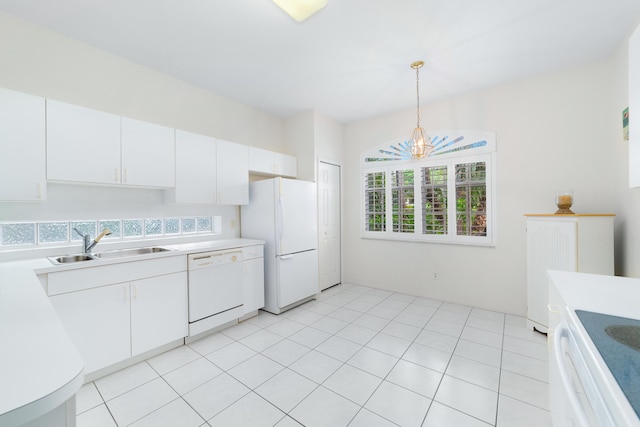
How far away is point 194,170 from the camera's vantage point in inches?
111

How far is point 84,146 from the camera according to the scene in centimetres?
212

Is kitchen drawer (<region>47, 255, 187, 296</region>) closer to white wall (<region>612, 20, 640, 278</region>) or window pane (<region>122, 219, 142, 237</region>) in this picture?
window pane (<region>122, 219, 142, 237</region>)

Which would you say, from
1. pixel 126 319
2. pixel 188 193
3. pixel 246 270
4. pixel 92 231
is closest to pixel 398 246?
pixel 246 270

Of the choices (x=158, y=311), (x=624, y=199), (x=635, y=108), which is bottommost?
(x=158, y=311)

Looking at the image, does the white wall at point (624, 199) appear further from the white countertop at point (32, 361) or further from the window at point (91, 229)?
the window at point (91, 229)

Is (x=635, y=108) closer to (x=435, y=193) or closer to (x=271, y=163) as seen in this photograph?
(x=435, y=193)

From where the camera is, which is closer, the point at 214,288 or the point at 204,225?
the point at 214,288

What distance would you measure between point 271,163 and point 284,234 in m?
1.09

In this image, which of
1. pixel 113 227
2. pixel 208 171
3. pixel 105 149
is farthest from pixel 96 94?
pixel 113 227

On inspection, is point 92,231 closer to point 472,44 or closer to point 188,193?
point 188,193

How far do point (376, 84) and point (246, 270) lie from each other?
274 centimetres

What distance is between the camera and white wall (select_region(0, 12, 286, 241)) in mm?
2059

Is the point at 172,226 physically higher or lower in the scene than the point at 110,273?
higher

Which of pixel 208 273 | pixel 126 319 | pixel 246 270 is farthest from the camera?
pixel 246 270
